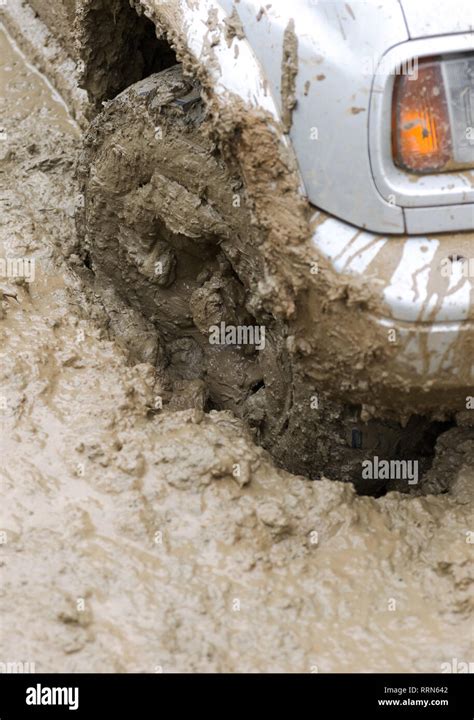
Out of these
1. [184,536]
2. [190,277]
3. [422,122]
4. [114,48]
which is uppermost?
[114,48]

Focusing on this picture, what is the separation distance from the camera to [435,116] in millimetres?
2082

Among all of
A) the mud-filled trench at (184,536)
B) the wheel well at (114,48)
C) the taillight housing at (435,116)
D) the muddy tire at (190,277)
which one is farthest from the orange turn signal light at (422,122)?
the wheel well at (114,48)

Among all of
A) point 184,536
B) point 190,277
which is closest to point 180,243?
point 190,277

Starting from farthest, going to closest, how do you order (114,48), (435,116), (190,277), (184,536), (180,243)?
(114,48)
(190,277)
(180,243)
(184,536)
(435,116)

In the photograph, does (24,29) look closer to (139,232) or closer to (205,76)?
(139,232)

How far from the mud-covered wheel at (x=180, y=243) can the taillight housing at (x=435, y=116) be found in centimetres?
59

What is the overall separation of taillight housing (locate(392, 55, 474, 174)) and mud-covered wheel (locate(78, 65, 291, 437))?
592 mm

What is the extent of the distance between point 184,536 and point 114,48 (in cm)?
209

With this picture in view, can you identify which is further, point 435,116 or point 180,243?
point 180,243

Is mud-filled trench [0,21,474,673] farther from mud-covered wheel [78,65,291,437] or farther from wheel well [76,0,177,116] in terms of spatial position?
wheel well [76,0,177,116]

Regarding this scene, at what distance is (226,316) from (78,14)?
1.33 m

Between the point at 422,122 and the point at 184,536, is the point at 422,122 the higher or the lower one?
the higher one

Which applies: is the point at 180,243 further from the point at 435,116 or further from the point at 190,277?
the point at 435,116

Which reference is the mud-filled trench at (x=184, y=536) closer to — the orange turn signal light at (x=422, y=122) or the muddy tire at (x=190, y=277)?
the muddy tire at (x=190, y=277)
